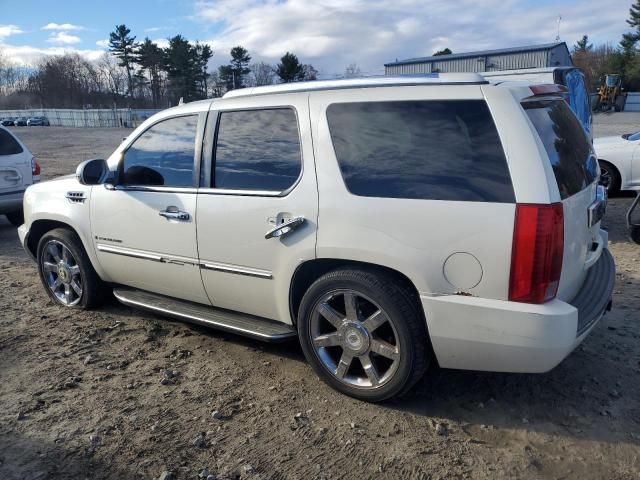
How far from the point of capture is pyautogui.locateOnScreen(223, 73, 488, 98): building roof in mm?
2992

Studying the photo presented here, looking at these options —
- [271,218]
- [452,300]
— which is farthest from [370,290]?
[271,218]

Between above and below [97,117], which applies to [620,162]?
below

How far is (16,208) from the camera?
8344 millimetres

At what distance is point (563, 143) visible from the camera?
10.2ft

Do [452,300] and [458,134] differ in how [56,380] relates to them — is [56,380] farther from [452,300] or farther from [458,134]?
[458,134]

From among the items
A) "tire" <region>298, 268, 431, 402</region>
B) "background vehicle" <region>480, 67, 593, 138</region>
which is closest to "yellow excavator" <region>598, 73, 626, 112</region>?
"background vehicle" <region>480, 67, 593, 138</region>

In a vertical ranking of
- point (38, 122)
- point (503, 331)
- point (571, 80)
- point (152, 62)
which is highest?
point (152, 62)

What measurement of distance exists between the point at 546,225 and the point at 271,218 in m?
1.60

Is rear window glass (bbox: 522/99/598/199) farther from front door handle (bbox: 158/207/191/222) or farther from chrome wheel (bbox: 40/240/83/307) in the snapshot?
chrome wheel (bbox: 40/240/83/307)

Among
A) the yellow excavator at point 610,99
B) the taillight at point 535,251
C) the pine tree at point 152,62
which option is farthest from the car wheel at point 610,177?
the pine tree at point 152,62

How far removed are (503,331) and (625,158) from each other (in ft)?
26.6

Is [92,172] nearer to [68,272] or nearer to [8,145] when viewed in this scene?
[68,272]

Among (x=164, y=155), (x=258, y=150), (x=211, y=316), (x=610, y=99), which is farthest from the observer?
(x=610, y=99)

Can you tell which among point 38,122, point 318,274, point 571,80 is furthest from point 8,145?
point 38,122
